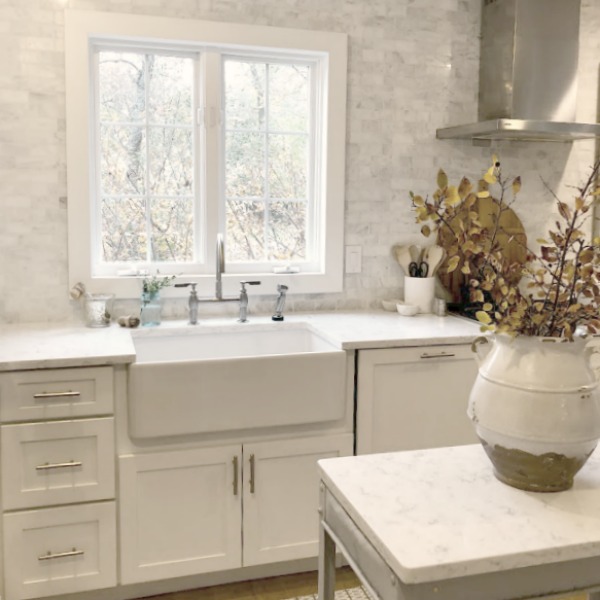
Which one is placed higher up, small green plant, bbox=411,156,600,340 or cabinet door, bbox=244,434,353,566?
small green plant, bbox=411,156,600,340

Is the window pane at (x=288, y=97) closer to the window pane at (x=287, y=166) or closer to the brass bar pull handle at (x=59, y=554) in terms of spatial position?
the window pane at (x=287, y=166)

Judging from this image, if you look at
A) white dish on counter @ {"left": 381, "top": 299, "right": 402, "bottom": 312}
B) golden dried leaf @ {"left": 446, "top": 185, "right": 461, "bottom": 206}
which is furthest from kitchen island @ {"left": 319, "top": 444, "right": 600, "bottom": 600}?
A: white dish on counter @ {"left": 381, "top": 299, "right": 402, "bottom": 312}

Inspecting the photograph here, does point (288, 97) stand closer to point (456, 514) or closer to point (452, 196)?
point (452, 196)

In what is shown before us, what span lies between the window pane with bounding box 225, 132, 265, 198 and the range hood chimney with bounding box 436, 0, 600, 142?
2.93 ft

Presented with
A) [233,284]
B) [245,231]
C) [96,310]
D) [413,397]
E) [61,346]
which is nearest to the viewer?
[61,346]

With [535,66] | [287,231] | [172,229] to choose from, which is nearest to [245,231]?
[287,231]

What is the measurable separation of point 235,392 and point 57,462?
65 centimetres

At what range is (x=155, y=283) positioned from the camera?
9.86 ft

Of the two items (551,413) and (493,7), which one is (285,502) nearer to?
(551,413)

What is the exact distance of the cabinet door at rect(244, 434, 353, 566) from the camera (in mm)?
2662

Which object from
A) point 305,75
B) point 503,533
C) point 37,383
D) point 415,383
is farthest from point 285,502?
point 305,75

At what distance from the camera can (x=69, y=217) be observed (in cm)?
296

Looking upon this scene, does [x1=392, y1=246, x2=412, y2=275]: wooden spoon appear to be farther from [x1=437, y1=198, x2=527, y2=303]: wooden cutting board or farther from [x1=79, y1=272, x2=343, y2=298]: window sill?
[x1=79, y1=272, x2=343, y2=298]: window sill

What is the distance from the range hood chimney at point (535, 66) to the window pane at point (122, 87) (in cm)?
142
